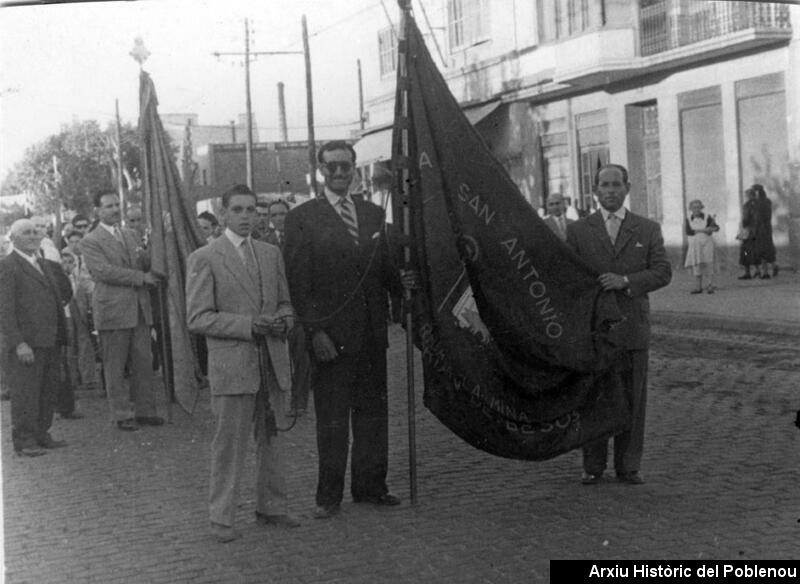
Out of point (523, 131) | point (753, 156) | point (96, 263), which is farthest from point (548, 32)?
point (96, 263)

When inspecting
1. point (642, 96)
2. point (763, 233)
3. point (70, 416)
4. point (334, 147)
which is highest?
point (642, 96)


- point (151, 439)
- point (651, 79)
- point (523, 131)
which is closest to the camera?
point (151, 439)

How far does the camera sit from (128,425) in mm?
9734

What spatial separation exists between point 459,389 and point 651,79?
20149 mm

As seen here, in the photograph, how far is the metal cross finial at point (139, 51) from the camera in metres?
6.74

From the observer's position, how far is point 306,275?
20.9 ft

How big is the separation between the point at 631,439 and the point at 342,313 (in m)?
1.84

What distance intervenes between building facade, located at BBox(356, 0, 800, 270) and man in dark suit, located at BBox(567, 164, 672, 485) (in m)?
13.2

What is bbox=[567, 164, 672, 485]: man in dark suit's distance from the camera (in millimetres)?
6695

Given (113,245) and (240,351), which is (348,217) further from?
(113,245)

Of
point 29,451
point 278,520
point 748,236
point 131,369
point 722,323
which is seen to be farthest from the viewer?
point 748,236

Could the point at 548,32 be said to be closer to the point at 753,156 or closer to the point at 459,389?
the point at 753,156

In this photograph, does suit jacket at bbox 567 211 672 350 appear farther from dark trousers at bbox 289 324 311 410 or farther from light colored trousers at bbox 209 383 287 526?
light colored trousers at bbox 209 383 287 526
